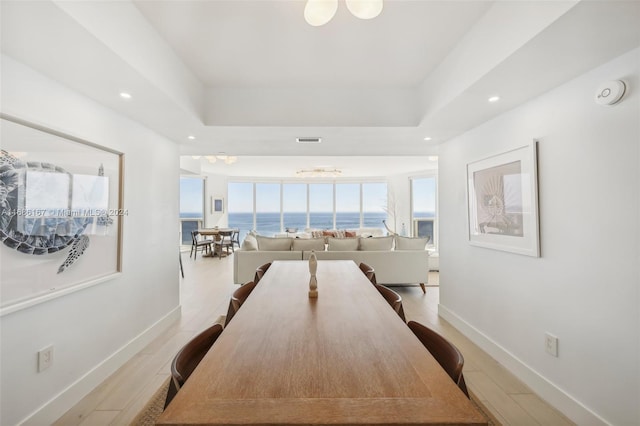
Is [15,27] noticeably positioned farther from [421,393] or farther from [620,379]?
[620,379]

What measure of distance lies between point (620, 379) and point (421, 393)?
5.02 feet

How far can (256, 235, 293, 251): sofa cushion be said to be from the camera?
452 cm

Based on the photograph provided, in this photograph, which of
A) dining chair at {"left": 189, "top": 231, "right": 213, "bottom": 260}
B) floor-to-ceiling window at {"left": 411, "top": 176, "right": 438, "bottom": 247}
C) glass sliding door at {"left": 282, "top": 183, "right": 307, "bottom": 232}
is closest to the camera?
dining chair at {"left": 189, "top": 231, "right": 213, "bottom": 260}

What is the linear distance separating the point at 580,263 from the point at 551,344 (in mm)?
621

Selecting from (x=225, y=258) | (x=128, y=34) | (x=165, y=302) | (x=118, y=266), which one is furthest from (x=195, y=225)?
(x=128, y=34)

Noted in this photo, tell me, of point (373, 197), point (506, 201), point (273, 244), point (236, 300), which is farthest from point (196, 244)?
point (506, 201)

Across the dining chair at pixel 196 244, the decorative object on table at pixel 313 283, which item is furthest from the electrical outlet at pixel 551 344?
the dining chair at pixel 196 244

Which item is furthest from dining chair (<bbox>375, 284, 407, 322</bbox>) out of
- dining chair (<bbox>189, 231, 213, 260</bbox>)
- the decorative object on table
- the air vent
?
dining chair (<bbox>189, 231, 213, 260</bbox>)

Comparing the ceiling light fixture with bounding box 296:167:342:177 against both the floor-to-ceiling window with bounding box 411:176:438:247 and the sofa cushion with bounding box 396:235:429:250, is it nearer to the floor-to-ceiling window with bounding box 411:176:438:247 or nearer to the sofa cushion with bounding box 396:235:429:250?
the floor-to-ceiling window with bounding box 411:176:438:247

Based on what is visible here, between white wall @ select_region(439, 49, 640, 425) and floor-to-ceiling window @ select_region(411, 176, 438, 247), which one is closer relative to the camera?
white wall @ select_region(439, 49, 640, 425)

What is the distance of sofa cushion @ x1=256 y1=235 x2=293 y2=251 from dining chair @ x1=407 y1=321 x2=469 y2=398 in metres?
3.31

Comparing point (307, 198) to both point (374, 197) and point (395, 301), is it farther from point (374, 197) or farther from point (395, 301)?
point (395, 301)

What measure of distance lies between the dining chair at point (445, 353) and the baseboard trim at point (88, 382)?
220cm

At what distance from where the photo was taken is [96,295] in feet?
6.77
